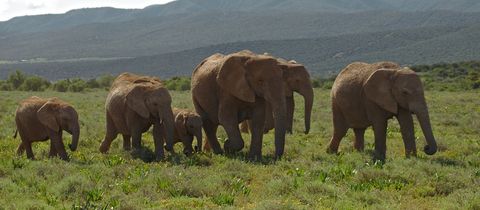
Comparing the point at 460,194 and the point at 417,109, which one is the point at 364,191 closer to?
the point at 460,194

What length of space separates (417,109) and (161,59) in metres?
184

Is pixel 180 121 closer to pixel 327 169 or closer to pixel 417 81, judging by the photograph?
pixel 327 169

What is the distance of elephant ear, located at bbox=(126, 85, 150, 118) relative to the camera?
13484mm

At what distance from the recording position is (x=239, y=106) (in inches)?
545

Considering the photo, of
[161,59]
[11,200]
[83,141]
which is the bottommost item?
[161,59]

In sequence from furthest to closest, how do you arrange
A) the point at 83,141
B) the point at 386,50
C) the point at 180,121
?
the point at 386,50 < the point at 83,141 < the point at 180,121

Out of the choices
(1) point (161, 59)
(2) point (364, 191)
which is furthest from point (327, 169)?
(1) point (161, 59)

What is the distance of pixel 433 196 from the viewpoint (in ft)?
33.4

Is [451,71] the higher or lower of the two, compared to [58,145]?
lower

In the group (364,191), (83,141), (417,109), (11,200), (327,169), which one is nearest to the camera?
(11,200)

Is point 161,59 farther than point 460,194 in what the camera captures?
Yes

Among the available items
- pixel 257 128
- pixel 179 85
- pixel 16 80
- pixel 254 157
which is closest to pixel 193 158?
pixel 254 157

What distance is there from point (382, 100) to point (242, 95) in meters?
2.87

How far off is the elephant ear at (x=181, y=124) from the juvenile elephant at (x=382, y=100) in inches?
141
